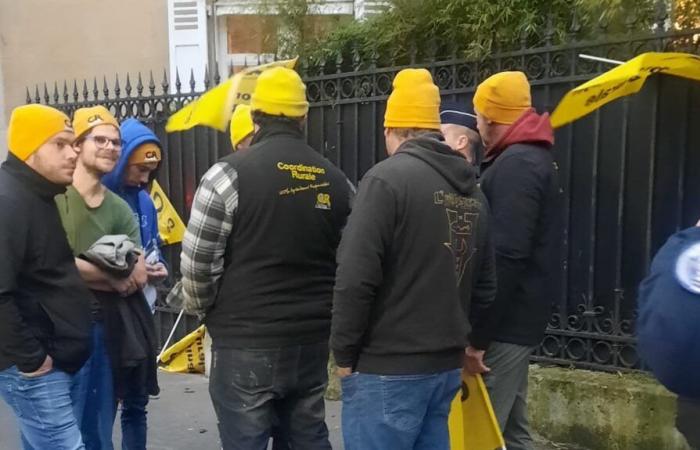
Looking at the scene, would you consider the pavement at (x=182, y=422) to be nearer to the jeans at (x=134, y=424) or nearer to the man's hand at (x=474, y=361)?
the jeans at (x=134, y=424)

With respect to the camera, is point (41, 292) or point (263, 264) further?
point (41, 292)

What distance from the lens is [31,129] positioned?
3.62 metres

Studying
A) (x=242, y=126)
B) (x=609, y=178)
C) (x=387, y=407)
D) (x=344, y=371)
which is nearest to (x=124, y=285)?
(x=242, y=126)

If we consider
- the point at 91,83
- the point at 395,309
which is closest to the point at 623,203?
the point at 395,309

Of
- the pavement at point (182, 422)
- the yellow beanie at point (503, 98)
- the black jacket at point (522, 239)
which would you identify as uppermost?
the yellow beanie at point (503, 98)

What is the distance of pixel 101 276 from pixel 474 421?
5.86 feet

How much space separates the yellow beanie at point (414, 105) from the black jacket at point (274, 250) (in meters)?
0.40

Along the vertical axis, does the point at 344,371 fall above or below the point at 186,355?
above

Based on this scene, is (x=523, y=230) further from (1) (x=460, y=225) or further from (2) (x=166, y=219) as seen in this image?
(2) (x=166, y=219)

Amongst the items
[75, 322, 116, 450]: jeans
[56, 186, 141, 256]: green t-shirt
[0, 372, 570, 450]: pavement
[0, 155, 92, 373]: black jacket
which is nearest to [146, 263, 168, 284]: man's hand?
[56, 186, 141, 256]: green t-shirt

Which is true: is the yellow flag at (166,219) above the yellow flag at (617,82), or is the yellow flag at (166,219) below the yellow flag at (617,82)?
below

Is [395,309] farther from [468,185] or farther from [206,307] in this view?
[206,307]

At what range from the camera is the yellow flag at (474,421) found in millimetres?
3703

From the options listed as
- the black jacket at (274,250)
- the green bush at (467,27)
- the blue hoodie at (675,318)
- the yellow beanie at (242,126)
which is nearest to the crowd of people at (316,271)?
the black jacket at (274,250)
